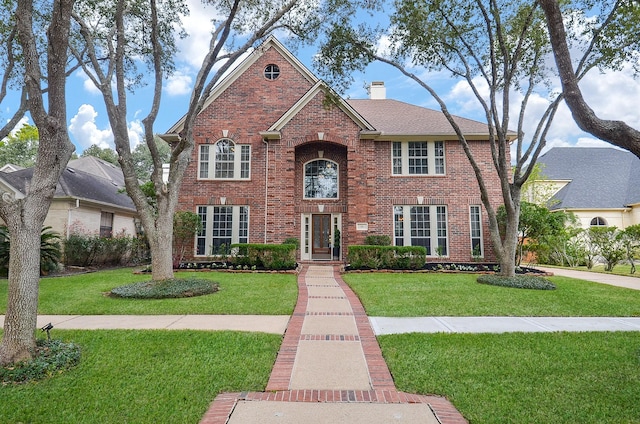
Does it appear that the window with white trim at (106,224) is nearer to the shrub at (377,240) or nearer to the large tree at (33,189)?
the shrub at (377,240)

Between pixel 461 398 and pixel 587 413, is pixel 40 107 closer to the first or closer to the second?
pixel 461 398

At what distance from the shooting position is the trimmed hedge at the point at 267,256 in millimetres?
12453

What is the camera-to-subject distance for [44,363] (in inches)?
149

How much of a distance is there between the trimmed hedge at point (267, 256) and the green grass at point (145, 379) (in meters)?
7.38

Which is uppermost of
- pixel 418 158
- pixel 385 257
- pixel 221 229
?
pixel 418 158

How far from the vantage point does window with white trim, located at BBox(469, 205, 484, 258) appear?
49.7 ft

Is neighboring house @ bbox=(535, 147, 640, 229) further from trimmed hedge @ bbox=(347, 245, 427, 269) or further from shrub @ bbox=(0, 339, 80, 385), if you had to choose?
shrub @ bbox=(0, 339, 80, 385)

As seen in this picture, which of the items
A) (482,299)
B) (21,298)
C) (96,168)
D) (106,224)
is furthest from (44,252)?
(482,299)

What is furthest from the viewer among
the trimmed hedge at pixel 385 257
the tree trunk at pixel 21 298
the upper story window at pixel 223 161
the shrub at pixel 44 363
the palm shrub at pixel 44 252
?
the upper story window at pixel 223 161

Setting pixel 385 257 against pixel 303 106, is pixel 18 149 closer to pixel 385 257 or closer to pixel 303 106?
pixel 303 106

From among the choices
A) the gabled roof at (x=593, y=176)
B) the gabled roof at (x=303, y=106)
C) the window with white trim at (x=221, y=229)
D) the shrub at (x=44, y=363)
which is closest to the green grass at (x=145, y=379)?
the shrub at (x=44, y=363)

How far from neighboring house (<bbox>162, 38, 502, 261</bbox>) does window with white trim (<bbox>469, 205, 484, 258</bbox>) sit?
4 centimetres

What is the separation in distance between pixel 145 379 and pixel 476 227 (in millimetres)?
14635

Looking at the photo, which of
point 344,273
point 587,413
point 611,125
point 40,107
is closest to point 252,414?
point 587,413
